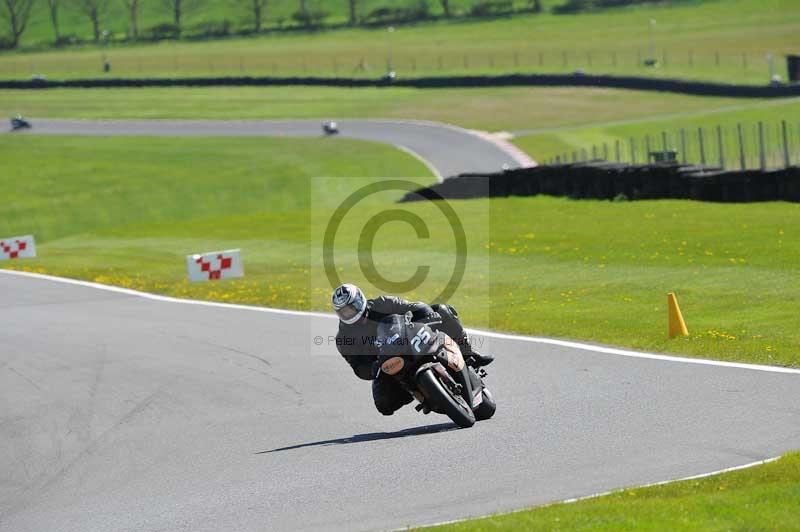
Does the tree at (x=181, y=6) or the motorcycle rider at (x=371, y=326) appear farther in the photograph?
the tree at (x=181, y=6)

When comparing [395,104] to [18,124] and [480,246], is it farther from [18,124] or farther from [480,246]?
[480,246]

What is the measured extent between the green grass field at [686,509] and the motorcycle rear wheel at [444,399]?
9.40 ft

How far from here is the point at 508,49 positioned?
369 feet

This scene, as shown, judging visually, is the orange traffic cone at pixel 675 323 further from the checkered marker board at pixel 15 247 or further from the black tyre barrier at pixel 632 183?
the checkered marker board at pixel 15 247

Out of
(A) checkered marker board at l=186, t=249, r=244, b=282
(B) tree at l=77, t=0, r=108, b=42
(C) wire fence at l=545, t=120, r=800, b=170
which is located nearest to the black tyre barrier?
(C) wire fence at l=545, t=120, r=800, b=170

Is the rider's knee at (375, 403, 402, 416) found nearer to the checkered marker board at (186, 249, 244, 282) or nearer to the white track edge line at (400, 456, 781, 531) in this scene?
the white track edge line at (400, 456, 781, 531)

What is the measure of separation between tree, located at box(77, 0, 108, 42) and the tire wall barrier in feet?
178

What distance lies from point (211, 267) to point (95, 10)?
130475 millimetres

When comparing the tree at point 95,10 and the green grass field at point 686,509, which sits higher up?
the tree at point 95,10

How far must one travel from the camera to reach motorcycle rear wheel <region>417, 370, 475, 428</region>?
1149cm

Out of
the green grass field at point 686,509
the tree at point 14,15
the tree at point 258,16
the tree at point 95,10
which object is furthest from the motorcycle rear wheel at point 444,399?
the tree at point 95,10

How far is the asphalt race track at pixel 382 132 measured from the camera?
194ft

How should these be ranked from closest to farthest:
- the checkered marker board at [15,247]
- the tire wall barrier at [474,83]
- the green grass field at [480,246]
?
the green grass field at [480,246]
the checkered marker board at [15,247]
the tire wall barrier at [474,83]

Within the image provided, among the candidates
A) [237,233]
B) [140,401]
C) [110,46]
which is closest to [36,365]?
[140,401]
